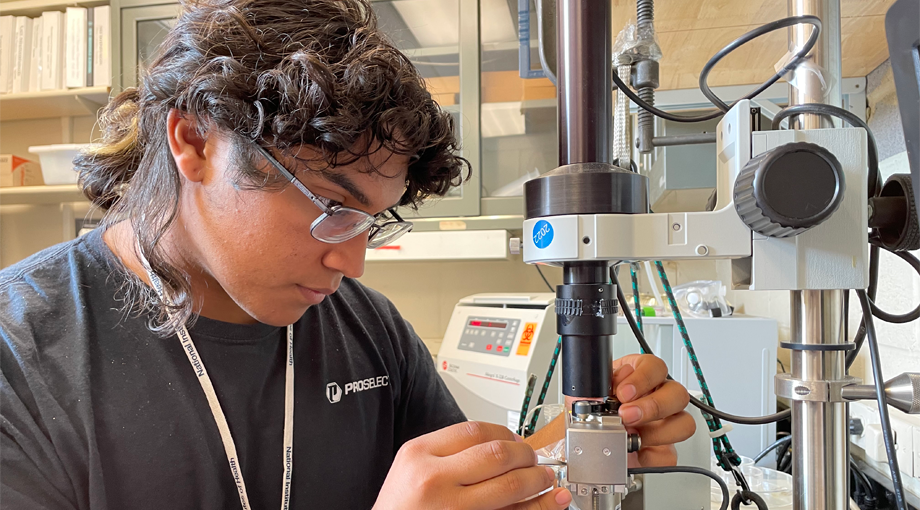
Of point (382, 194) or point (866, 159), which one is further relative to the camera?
point (382, 194)

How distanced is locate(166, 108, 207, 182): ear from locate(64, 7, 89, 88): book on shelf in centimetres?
185

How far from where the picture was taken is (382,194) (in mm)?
711

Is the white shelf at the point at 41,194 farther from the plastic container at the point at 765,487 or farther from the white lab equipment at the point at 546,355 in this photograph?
the plastic container at the point at 765,487

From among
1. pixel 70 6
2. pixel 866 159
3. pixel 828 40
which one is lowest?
pixel 866 159

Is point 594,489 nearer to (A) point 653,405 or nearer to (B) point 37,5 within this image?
(A) point 653,405

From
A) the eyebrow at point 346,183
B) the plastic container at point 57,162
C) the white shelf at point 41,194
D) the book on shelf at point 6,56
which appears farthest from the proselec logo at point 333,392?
the book on shelf at point 6,56

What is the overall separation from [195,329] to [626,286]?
56.7 inches

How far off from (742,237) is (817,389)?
0.14m

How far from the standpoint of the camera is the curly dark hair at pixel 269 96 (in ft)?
2.09

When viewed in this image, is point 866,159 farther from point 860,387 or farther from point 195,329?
point 195,329

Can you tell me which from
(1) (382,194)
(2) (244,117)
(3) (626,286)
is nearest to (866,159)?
(1) (382,194)

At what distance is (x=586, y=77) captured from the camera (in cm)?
44

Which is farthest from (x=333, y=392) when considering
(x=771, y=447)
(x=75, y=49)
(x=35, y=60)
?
(x=35, y=60)

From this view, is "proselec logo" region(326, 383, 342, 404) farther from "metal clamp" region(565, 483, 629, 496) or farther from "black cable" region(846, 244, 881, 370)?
"black cable" region(846, 244, 881, 370)
